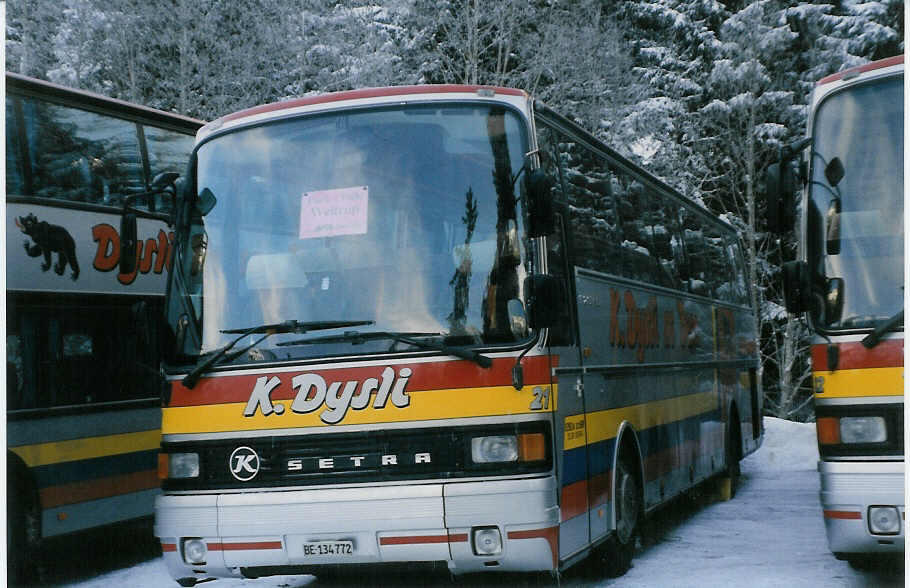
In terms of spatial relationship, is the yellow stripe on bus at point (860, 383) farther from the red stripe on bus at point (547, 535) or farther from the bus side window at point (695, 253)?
the bus side window at point (695, 253)

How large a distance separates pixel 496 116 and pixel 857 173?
222 centimetres

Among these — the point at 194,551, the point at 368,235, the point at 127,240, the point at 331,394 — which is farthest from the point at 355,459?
the point at 127,240

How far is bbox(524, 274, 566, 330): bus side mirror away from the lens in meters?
6.33

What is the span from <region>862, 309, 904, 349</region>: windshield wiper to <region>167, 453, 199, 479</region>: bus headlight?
3982mm

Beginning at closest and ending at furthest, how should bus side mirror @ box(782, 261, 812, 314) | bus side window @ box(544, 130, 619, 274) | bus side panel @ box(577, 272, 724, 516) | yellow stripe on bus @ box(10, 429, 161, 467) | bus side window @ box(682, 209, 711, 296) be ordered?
bus side mirror @ box(782, 261, 812, 314) < bus side panel @ box(577, 272, 724, 516) < bus side window @ box(544, 130, 619, 274) < yellow stripe on bus @ box(10, 429, 161, 467) < bus side window @ box(682, 209, 711, 296)

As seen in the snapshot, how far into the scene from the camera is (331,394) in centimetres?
641

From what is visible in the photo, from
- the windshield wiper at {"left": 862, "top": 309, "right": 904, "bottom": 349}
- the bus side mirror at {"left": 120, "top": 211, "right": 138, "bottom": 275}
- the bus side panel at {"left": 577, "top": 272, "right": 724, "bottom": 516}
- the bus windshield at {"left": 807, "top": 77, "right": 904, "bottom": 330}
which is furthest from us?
the bus side panel at {"left": 577, "top": 272, "right": 724, "bottom": 516}

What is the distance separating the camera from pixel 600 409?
7715 millimetres

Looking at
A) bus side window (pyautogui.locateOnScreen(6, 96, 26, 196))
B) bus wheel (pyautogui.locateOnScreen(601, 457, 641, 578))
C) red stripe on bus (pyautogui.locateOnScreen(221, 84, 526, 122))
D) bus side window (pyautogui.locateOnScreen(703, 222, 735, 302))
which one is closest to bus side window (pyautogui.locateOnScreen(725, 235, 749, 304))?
bus side window (pyautogui.locateOnScreen(703, 222, 735, 302))

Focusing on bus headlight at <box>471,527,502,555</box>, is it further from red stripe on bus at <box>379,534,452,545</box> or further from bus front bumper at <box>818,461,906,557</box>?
bus front bumper at <box>818,461,906,557</box>

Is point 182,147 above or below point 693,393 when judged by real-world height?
above

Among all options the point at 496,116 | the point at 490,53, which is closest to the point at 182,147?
the point at 496,116

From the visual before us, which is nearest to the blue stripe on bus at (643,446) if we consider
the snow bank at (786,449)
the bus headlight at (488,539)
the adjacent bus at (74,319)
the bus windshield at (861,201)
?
the bus headlight at (488,539)

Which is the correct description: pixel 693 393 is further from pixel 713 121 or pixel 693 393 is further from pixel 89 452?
pixel 713 121
